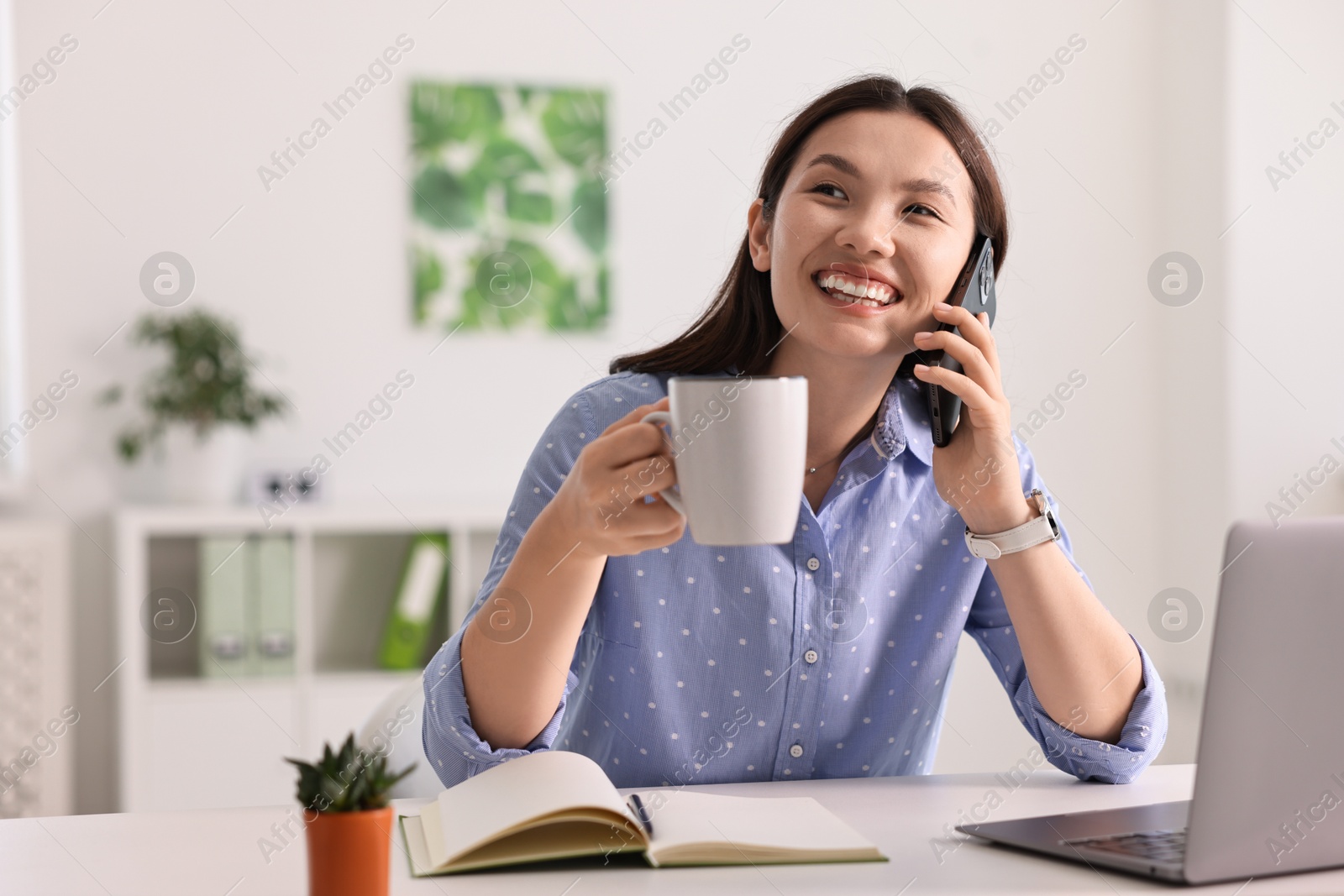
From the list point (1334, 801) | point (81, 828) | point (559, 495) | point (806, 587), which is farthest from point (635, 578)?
point (1334, 801)

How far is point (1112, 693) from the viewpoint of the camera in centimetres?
117

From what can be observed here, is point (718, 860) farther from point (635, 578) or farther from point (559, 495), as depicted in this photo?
point (635, 578)

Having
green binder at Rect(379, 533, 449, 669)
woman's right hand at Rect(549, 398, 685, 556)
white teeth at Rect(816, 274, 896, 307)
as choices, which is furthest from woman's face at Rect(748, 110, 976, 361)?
green binder at Rect(379, 533, 449, 669)

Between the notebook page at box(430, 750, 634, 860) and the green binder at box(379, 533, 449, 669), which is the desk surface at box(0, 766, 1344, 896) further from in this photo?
the green binder at box(379, 533, 449, 669)

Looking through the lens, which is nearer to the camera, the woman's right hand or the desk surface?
the desk surface

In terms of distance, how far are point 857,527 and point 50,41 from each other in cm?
265

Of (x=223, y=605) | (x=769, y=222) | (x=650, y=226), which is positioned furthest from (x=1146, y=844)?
(x=650, y=226)

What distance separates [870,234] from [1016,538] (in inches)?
13.3

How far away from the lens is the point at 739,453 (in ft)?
2.71

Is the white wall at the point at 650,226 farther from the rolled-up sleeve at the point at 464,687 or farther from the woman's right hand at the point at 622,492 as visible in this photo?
the woman's right hand at the point at 622,492

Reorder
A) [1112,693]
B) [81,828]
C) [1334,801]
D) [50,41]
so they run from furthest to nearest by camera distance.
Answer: [50,41] → [1112,693] → [81,828] → [1334,801]

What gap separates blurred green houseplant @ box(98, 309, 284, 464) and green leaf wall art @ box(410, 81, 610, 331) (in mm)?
489

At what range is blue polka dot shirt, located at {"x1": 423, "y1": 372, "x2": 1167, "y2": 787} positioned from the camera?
4.13 ft

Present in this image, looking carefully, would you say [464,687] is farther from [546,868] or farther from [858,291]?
[858,291]
